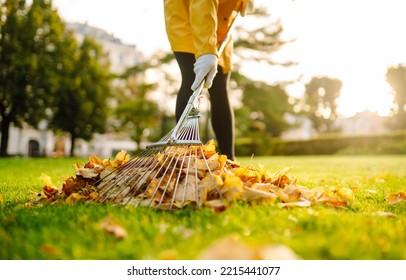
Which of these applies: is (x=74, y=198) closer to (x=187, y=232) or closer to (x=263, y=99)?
(x=187, y=232)

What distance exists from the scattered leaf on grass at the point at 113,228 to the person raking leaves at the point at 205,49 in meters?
1.31

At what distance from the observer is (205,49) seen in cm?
→ 263

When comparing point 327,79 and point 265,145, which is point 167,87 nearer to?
point 265,145

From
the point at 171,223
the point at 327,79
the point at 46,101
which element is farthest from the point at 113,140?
the point at 171,223

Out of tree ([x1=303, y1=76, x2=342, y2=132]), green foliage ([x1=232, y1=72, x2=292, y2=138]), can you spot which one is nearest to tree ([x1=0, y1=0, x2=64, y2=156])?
green foliage ([x1=232, y1=72, x2=292, y2=138])

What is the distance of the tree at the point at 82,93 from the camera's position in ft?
67.4

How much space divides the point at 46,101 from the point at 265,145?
37.0ft

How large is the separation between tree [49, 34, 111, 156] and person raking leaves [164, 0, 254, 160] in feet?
58.6

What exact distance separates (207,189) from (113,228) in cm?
68

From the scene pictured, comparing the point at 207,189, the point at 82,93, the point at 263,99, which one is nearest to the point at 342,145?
the point at 263,99

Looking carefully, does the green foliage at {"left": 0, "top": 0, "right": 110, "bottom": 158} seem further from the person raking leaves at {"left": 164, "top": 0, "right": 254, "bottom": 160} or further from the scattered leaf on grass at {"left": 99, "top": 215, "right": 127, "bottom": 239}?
the scattered leaf on grass at {"left": 99, "top": 215, "right": 127, "bottom": 239}

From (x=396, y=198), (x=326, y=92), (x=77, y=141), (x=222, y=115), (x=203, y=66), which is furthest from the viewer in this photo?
(x=326, y=92)

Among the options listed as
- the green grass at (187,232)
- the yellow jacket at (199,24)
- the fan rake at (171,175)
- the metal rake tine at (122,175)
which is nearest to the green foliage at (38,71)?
the yellow jacket at (199,24)
